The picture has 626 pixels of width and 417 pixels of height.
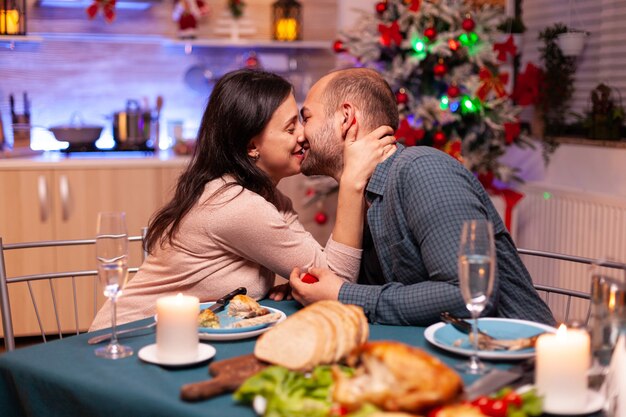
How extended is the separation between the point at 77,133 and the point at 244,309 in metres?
3.11

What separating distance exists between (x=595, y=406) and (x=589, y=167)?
332cm

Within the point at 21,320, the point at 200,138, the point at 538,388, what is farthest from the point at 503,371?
the point at 21,320

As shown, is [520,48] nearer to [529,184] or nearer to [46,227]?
[529,184]

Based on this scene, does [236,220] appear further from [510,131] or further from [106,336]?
[510,131]

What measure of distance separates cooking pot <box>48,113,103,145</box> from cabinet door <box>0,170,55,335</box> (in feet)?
0.99

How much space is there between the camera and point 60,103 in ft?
16.5

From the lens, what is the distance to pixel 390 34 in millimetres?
4250

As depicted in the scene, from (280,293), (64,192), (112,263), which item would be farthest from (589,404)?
(64,192)

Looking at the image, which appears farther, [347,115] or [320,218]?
[320,218]

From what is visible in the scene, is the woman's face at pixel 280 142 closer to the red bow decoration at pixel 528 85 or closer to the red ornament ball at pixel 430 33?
the red ornament ball at pixel 430 33

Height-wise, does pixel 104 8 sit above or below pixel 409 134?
above

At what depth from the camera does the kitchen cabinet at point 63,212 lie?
438 cm

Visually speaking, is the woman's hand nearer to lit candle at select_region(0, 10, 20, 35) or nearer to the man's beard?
the man's beard

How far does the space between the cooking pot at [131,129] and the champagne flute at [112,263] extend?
3.30m
